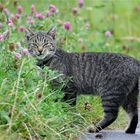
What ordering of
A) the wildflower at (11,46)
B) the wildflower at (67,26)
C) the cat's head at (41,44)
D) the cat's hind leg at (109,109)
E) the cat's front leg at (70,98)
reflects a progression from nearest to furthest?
the wildflower at (11,46) < the cat's hind leg at (109,109) < the cat's front leg at (70,98) < the cat's head at (41,44) < the wildflower at (67,26)

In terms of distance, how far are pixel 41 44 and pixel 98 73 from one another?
83 centimetres

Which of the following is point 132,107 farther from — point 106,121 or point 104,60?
point 104,60

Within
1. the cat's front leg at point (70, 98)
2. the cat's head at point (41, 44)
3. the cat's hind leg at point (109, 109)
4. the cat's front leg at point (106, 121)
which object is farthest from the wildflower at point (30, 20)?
the cat's front leg at point (106, 121)

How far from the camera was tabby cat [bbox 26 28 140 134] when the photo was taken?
323 inches

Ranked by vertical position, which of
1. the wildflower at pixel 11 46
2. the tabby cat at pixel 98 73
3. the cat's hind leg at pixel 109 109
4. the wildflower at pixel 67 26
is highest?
the wildflower at pixel 67 26

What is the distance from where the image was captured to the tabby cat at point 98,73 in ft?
26.9

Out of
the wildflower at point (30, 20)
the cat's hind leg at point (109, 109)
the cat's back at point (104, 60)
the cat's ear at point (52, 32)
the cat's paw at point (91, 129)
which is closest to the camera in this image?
the cat's paw at point (91, 129)

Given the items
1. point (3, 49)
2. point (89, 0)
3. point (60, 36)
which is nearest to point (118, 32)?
point (89, 0)

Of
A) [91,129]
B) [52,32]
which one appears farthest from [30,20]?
[91,129]

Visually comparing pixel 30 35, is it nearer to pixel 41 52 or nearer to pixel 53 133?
pixel 41 52

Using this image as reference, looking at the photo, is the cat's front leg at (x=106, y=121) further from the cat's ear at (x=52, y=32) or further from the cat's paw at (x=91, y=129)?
the cat's ear at (x=52, y=32)

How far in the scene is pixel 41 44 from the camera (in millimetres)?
8836

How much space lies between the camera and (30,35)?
9023 millimetres

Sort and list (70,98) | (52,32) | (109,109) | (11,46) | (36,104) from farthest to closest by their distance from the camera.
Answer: (52,32) < (70,98) < (109,109) < (11,46) < (36,104)
